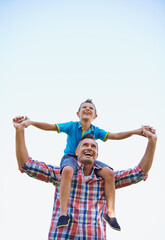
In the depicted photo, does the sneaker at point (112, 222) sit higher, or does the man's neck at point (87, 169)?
the man's neck at point (87, 169)

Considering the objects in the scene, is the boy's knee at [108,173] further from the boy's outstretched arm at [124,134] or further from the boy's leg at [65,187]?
the boy's outstretched arm at [124,134]

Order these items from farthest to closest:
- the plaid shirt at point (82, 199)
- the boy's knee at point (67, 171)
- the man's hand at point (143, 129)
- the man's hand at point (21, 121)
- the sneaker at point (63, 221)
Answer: the man's hand at point (143, 129)
the man's hand at point (21, 121)
the boy's knee at point (67, 171)
the plaid shirt at point (82, 199)
the sneaker at point (63, 221)

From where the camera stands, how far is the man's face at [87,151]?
13.1ft

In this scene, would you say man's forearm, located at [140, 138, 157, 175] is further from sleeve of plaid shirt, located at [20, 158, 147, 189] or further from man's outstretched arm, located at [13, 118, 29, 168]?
man's outstretched arm, located at [13, 118, 29, 168]

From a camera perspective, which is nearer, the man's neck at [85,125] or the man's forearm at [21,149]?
the man's forearm at [21,149]

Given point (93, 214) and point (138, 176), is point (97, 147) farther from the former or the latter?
point (93, 214)

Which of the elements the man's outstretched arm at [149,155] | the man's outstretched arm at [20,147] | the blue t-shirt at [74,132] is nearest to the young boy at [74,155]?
the blue t-shirt at [74,132]

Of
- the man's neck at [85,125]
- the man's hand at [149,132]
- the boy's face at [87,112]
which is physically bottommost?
the man's hand at [149,132]

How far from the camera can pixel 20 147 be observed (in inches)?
143

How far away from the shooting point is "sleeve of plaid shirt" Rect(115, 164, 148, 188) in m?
3.98

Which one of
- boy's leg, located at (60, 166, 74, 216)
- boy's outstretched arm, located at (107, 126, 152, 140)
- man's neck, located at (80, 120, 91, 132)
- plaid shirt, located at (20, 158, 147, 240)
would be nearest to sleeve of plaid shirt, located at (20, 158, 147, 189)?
plaid shirt, located at (20, 158, 147, 240)

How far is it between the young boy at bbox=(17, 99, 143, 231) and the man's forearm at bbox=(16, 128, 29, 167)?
31 cm

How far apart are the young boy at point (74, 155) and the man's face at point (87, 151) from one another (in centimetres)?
14

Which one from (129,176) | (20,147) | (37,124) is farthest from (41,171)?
(129,176)
